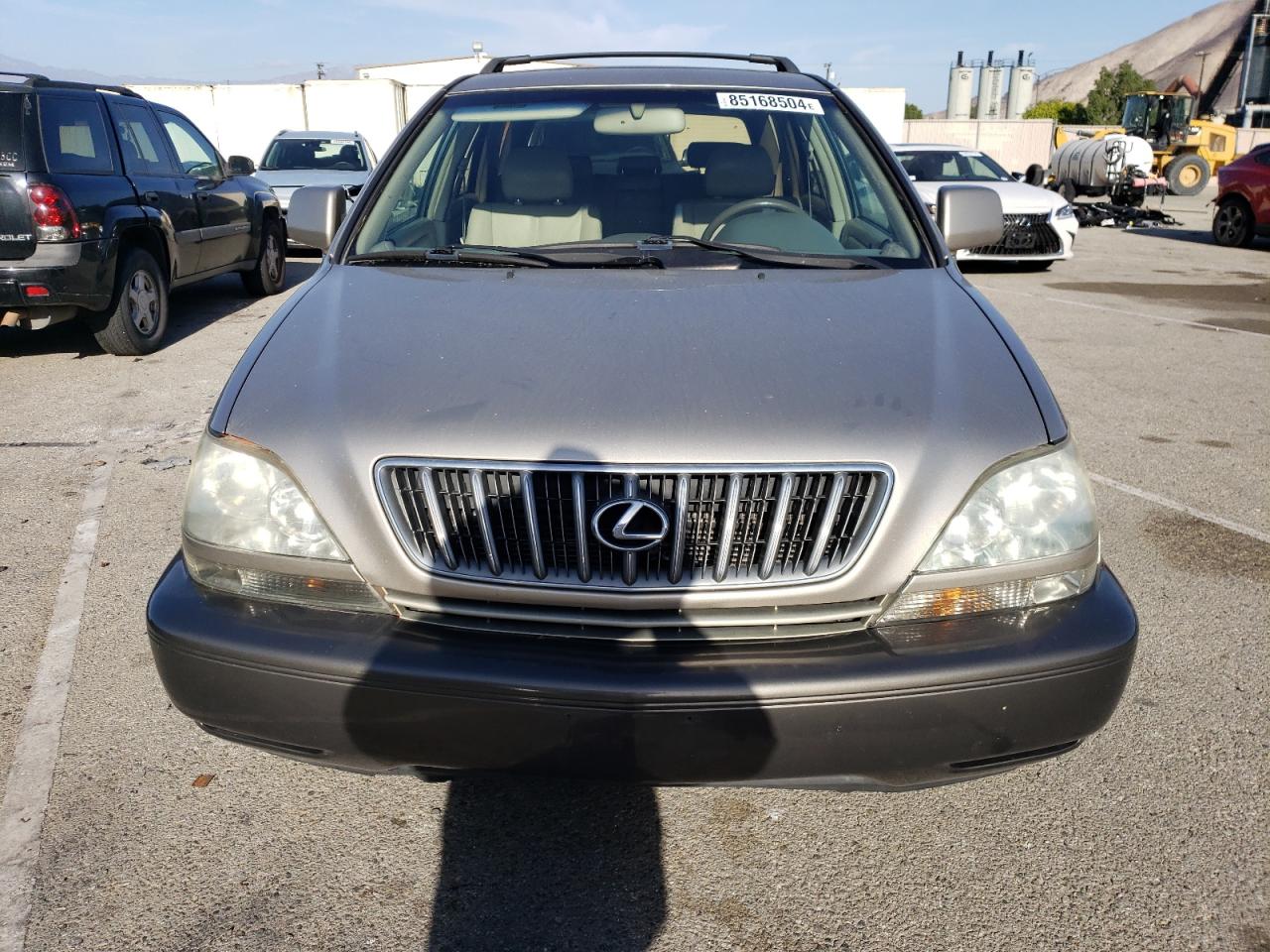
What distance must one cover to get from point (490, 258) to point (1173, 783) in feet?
7.57

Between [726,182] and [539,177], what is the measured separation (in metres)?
0.61

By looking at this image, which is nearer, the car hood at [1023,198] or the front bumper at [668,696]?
the front bumper at [668,696]

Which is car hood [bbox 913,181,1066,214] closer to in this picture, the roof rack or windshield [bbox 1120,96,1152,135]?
the roof rack

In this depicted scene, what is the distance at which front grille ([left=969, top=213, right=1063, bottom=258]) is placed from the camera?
41.7 ft

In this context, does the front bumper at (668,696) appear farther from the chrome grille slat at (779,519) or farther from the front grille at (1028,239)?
the front grille at (1028,239)

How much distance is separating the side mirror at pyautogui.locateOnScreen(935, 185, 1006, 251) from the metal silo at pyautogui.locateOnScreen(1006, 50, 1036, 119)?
85187 mm

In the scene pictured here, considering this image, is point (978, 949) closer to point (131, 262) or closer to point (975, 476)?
point (975, 476)

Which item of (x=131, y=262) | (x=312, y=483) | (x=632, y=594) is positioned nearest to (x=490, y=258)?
(x=312, y=483)

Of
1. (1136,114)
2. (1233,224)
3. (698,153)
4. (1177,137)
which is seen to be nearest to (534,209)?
(698,153)

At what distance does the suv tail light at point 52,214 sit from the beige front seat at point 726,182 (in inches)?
199

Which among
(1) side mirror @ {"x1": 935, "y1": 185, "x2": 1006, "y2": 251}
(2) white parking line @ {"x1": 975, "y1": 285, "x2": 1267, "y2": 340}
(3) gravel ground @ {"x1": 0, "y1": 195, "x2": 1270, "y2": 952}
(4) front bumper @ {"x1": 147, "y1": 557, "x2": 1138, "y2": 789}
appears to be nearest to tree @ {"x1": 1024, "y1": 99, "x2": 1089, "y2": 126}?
(2) white parking line @ {"x1": 975, "y1": 285, "x2": 1267, "y2": 340}

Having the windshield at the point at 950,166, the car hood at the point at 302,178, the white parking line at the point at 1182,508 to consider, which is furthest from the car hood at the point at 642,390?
the windshield at the point at 950,166

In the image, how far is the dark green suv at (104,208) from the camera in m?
6.65

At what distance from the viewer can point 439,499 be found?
2.07 meters
